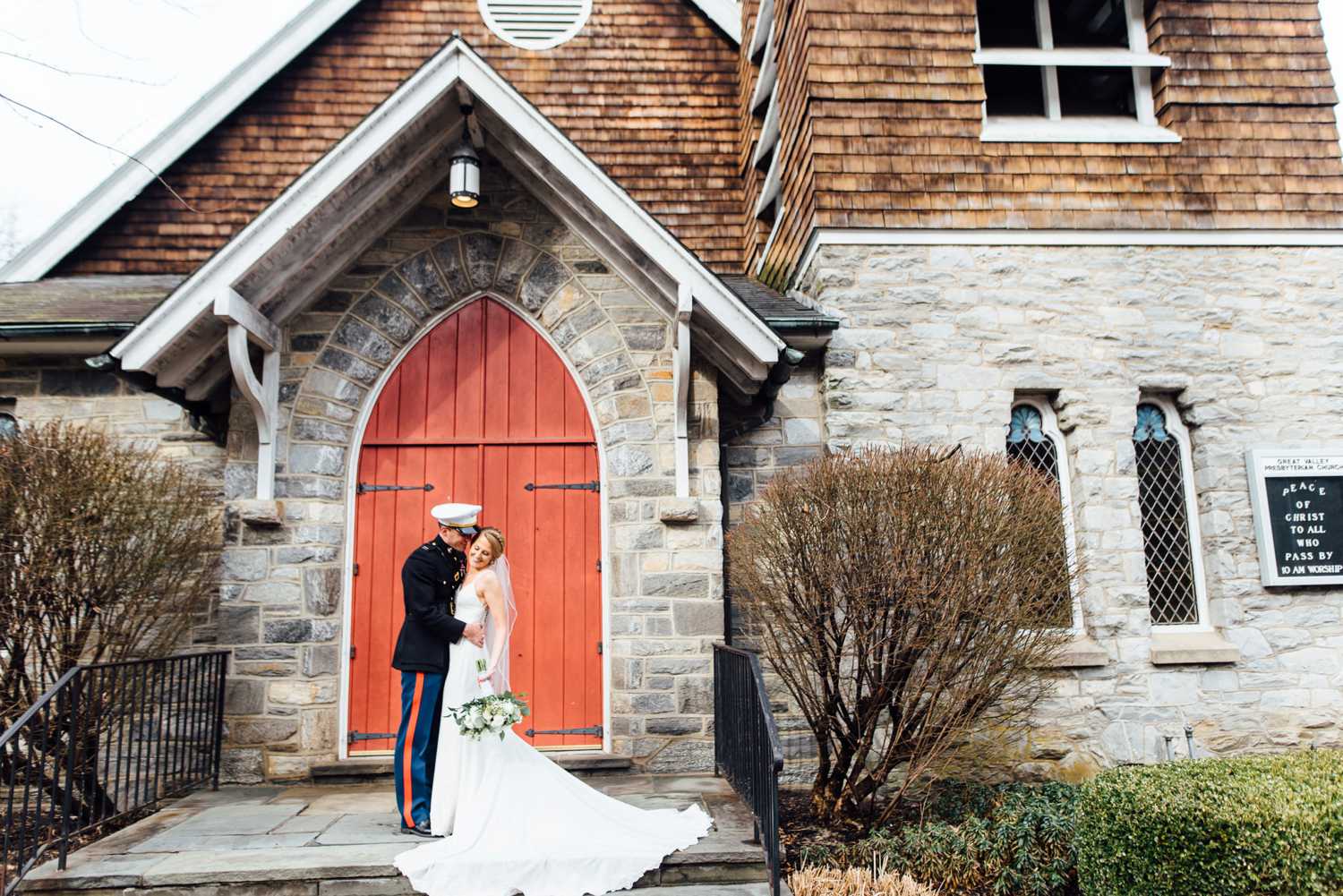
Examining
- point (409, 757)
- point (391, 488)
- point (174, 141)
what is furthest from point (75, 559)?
point (174, 141)

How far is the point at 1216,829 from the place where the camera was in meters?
4.36

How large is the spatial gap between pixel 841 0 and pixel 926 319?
2882 millimetres

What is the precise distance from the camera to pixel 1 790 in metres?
6.38

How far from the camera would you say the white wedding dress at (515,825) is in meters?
4.64

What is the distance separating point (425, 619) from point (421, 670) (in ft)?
0.98

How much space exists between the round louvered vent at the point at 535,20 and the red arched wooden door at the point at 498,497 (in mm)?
4506

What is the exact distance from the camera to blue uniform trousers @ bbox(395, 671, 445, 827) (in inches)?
211

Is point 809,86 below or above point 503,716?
above

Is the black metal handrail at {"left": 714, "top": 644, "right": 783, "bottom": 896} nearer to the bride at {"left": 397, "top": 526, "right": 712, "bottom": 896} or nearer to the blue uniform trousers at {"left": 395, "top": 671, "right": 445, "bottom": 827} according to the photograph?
the bride at {"left": 397, "top": 526, "right": 712, "bottom": 896}

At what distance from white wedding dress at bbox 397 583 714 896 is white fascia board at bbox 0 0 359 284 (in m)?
6.61

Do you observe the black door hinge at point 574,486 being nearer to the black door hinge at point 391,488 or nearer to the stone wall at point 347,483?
the stone wall at point 347,483

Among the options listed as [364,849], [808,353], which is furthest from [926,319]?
[364,849]

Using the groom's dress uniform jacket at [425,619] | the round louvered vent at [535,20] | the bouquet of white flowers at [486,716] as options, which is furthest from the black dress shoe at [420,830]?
the round louvered vent at [535,20]

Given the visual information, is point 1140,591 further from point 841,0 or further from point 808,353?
point 841,0
